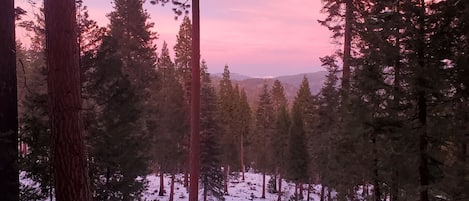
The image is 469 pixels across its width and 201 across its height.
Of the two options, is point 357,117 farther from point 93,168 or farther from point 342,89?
point 93,168

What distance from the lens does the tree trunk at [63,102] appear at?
452 cm

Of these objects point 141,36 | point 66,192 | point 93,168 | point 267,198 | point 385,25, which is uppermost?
point 141,36

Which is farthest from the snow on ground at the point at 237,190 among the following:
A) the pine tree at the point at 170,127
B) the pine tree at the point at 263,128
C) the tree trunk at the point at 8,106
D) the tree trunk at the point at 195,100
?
the tree trunk at the point at 8,106

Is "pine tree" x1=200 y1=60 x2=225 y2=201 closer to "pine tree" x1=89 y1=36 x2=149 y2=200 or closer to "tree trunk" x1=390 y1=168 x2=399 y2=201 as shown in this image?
"pine tree" x1=89 y1=36 x2=149 y2=200

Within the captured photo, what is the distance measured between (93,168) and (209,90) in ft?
68.3

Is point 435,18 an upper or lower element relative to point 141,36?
lower

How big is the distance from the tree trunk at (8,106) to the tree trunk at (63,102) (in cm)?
368

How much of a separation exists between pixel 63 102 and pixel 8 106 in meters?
3.95

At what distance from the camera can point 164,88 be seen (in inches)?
1491

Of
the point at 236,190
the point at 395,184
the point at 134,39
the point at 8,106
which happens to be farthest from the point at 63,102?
the point at 236,190

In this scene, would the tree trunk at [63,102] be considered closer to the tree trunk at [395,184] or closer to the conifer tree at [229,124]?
the tree trunk at [395,184]

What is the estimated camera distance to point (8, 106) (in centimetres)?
770

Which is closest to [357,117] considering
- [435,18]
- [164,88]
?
[435,18]

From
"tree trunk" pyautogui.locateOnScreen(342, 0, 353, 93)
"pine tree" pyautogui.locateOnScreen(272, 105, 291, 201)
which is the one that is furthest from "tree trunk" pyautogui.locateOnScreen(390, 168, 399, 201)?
"pine tree" pyautogui.locateOnScreen(272, 105, 291, 201)
